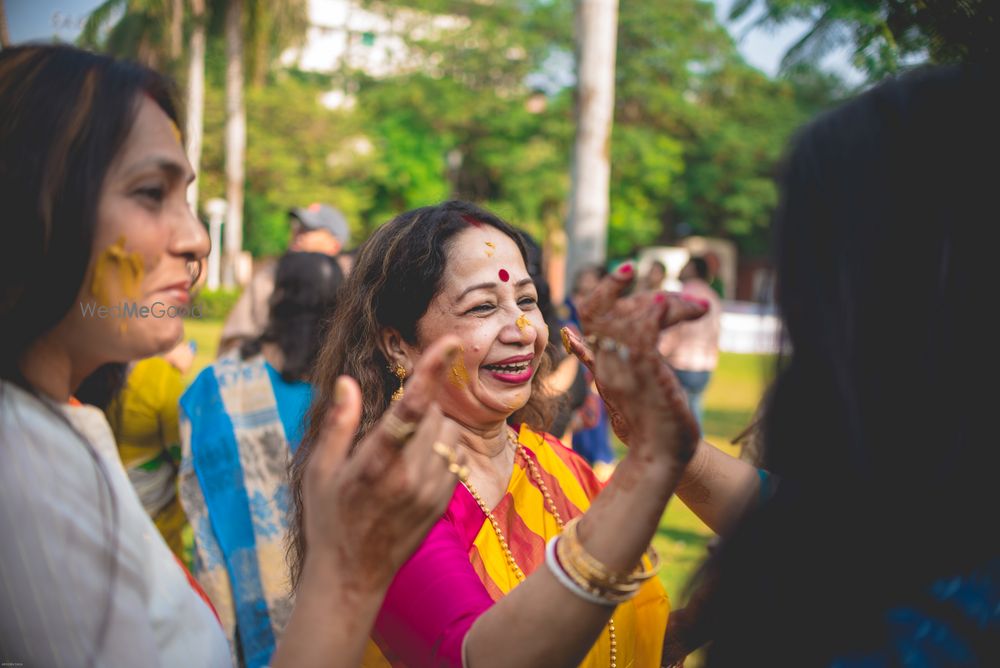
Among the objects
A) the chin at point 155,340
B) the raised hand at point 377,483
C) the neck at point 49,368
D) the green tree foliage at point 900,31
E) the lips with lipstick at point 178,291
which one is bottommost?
the raised hand at point 377,483

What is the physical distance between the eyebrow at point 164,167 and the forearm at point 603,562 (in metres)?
0.81

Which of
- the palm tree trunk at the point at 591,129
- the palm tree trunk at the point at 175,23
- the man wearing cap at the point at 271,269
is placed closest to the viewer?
the man wearing cap at the point at 271,269

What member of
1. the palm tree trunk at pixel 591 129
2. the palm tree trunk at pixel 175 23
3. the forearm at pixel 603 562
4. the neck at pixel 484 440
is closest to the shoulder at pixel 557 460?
the neck at pixel 484 440

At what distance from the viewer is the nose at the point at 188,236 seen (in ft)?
3.99

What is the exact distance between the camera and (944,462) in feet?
3.49

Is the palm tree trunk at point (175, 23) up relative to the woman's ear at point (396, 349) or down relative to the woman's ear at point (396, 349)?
up

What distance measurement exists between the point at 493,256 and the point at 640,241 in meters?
28.0

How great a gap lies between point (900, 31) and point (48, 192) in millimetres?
2046

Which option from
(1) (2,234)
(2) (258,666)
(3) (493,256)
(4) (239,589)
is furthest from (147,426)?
(1) (2,234)

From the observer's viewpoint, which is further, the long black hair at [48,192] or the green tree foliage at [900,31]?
the green tree foliage at [900,31]

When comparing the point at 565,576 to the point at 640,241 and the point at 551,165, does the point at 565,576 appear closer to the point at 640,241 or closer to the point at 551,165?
the point at 551,165

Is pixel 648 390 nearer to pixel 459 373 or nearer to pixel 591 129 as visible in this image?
pixel 459 373

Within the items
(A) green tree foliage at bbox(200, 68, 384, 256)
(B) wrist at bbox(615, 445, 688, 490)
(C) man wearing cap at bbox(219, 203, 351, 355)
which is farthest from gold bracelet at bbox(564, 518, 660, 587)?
(A) green tree foliage at bbox(200, 68, 384, 256)

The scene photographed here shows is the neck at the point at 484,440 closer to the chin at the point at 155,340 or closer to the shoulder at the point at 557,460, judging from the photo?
the shoulder at the point at 557,460
